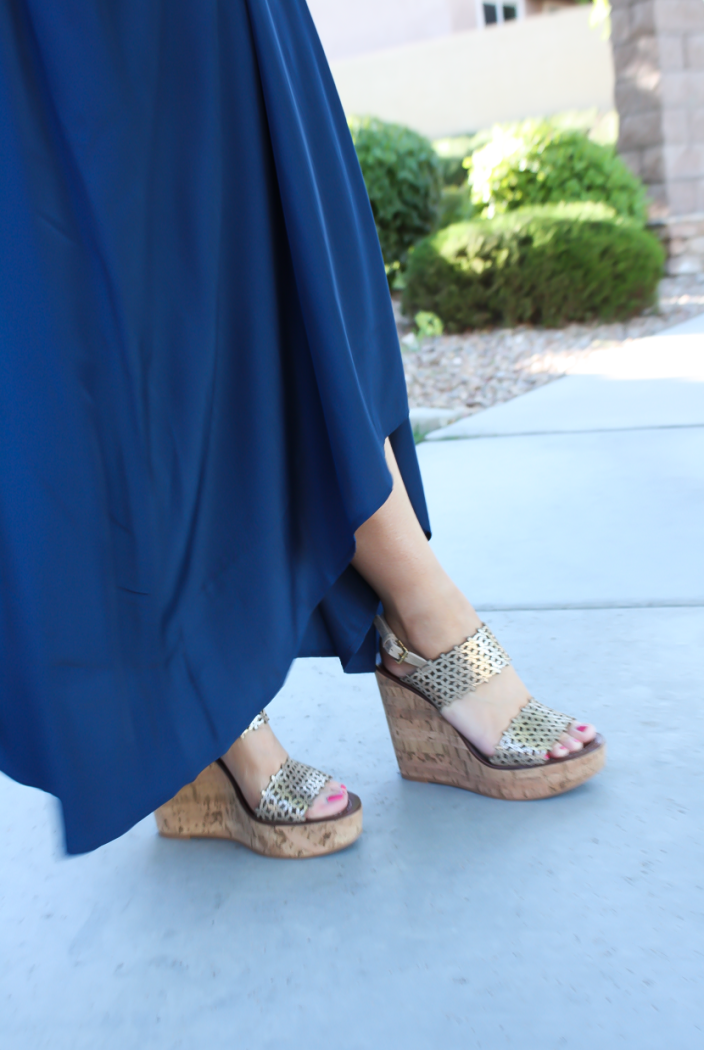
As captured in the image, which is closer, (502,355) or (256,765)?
(256,765)

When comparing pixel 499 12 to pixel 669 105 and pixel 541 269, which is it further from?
Answer: pixel 541 269

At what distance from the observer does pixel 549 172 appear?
268 inches

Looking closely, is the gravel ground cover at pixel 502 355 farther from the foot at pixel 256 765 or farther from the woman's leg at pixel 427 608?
the foot at pixel 256 765

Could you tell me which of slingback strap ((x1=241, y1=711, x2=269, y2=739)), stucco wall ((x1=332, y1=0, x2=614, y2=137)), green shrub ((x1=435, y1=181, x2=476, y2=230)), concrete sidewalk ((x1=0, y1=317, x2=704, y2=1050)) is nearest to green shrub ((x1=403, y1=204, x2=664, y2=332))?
green shrub ((x1=435, y1=181, x2=476, y2=230))

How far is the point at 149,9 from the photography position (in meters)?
0.95

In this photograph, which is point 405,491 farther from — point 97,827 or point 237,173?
point 97,827

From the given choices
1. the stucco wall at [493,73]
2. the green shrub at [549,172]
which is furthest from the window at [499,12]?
the green shrub at [549,172]

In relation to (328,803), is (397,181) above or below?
above

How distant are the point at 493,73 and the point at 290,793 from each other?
15999 millimetres

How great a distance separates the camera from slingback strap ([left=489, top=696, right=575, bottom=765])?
45.1 inches

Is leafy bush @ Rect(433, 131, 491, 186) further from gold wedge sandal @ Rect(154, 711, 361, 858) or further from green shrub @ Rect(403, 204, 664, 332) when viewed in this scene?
gold wedge sandal @ Rect(154, 711, 361, 858)

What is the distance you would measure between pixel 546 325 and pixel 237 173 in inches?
205

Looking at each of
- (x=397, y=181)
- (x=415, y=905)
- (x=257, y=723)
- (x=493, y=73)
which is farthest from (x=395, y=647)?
(x=493, y=73)

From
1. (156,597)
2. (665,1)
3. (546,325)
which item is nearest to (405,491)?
(156,597)
